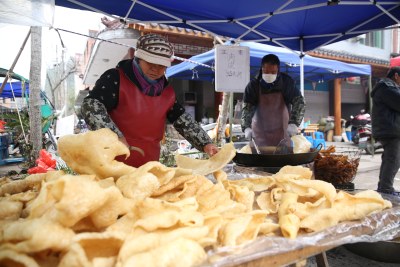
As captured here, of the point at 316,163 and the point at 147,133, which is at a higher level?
the point at 147,133

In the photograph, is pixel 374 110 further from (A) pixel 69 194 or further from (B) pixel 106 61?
(B) pixel 106 61

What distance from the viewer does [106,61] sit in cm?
1296

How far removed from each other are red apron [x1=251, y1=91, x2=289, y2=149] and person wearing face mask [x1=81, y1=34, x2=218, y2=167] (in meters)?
1.60

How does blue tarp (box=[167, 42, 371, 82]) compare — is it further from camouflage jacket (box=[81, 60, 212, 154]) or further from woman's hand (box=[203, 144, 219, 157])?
woman's hand (box=[203, 144, 219, 157])

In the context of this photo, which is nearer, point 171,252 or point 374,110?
point 171,252

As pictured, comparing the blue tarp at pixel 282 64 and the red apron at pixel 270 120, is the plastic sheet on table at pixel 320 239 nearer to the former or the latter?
the red apron at pixel 270 120

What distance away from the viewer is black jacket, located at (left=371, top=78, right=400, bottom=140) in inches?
141

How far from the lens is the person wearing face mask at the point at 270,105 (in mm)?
3430

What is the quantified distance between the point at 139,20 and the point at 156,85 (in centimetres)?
200

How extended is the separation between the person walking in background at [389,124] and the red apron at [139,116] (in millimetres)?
2838

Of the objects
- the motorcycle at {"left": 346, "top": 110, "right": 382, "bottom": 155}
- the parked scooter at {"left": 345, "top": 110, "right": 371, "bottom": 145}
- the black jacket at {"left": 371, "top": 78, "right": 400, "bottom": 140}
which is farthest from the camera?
the parked scooter at {"left": 345, "top": 110, "right": 371, "bottom": 145}

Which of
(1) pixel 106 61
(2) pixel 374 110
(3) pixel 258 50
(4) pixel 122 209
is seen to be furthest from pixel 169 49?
(1) pixel 106 61

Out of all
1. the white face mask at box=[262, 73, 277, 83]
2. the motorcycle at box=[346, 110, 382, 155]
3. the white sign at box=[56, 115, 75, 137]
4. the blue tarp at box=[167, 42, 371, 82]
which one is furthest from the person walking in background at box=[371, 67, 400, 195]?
the white sign at box=[56, 115, 75, 137]

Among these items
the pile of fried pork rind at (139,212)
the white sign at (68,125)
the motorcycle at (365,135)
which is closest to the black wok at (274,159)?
the pile of fried pork rind at (139,212)
